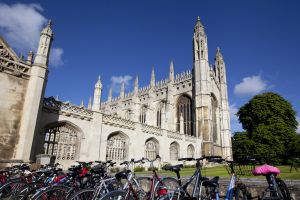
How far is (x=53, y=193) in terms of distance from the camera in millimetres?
4152

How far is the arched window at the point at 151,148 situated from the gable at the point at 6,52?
13.9 m

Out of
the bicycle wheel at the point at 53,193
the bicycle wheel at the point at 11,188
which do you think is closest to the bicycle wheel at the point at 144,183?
the bicycle wheel at the point at 53,193

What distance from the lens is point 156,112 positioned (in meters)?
40.9

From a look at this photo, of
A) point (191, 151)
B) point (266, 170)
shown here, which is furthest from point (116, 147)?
point (191, 151)

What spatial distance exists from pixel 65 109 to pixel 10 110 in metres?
3.93

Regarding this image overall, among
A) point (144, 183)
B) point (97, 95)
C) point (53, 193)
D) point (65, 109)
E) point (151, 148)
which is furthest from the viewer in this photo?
point (151, 148)

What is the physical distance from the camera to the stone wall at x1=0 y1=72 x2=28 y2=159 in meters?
9.50

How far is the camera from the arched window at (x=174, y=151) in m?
24.9

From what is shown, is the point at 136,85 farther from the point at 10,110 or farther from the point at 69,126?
the point at 10,110

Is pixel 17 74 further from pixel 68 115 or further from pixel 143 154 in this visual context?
pixel 143 154

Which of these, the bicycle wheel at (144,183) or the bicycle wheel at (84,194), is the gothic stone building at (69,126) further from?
the bicycle wheel at (84,194)

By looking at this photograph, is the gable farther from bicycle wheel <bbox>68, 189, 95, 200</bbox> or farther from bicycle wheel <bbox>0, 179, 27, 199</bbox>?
bicycle wheel <bbox>68, 189, 95, 200</bbox>

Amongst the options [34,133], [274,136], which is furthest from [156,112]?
[34,133]

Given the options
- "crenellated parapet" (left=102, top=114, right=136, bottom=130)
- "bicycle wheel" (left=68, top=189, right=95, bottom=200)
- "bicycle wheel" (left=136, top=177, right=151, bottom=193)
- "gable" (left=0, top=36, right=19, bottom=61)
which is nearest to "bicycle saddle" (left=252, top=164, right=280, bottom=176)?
"bicycle wheel" (left=136, top=177, right=151, bottom=193)
